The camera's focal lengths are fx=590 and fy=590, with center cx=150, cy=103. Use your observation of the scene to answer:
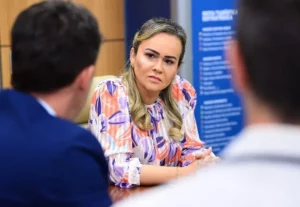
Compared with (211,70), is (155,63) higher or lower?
higher

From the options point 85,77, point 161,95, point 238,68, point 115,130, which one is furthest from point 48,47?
point 161,95

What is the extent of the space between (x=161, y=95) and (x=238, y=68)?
2115 mm

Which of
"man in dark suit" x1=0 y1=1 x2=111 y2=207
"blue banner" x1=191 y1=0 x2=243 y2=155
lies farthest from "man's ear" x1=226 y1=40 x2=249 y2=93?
"blue banner" x1=191 y1=0 x2=243 y2=155

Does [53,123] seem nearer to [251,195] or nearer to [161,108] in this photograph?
[251,195]

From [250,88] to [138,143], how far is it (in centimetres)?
190

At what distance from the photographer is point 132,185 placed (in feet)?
7.88

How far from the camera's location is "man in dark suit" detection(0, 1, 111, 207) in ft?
4.58

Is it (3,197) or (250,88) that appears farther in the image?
→ (3,197)

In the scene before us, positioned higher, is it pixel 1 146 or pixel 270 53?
pixel 270 53

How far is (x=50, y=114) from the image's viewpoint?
1487 millimetres

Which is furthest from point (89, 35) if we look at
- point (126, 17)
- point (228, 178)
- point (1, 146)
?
point (126, 17)

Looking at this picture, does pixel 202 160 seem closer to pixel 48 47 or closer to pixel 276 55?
pixel 48 47

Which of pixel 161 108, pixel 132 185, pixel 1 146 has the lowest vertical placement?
pixel 132 185

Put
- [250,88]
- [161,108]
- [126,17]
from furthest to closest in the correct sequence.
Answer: [126,17] < [161,108] < [250,88]
